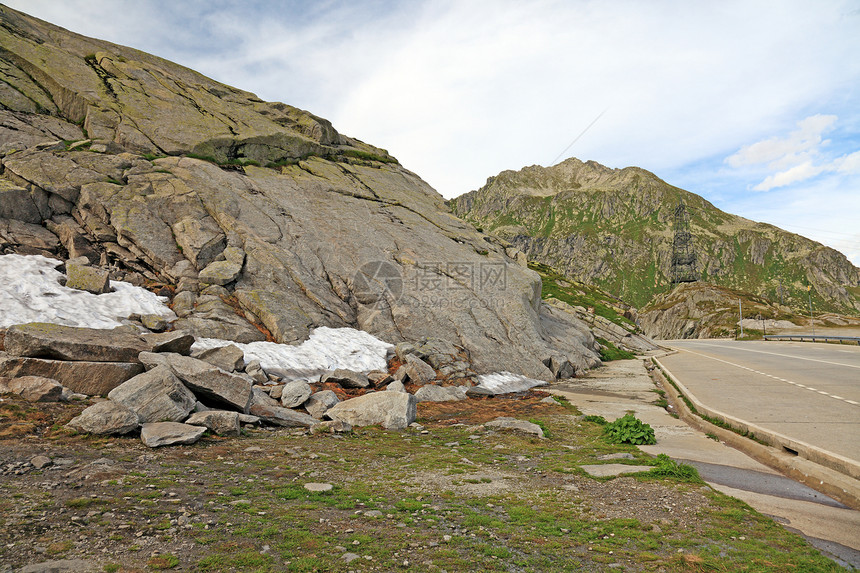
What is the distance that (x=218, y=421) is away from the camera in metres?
12.7

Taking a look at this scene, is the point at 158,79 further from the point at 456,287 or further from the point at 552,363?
the point at 552,363

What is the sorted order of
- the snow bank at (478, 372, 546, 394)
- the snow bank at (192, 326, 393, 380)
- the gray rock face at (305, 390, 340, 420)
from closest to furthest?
the gray rock face at (305, 390, 340, 420) < the snow bank at (192, 326, 393, 380) < the snow bank at (478, 372, 546, 394)

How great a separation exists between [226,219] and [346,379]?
16.6 meters

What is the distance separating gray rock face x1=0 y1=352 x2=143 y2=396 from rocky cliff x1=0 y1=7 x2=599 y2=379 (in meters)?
6.63

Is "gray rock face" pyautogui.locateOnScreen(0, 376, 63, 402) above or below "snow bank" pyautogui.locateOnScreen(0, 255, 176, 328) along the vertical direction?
below

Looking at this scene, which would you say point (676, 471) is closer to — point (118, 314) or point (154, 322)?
point (154, 322)

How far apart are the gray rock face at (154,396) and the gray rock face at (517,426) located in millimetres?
11380

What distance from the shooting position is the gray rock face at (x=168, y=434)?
1072 centimetres

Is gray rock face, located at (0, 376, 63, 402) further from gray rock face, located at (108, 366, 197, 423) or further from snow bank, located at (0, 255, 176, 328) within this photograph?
snow bank, located at (0, 255, 176, 328)

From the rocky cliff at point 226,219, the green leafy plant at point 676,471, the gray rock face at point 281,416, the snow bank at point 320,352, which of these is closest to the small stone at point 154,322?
the rocky cliff at point 226,219

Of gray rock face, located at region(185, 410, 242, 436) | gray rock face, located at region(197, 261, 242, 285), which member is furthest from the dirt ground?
Result: gray rock face, located at region(197, 261, 242, 285)

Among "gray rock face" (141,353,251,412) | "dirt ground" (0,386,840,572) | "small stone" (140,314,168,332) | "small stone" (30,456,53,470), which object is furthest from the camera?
"small stone" (140,314,168,332)

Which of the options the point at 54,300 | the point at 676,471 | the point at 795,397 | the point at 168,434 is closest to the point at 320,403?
the point at 168,434

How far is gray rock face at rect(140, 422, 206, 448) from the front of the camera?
35.2 feet
